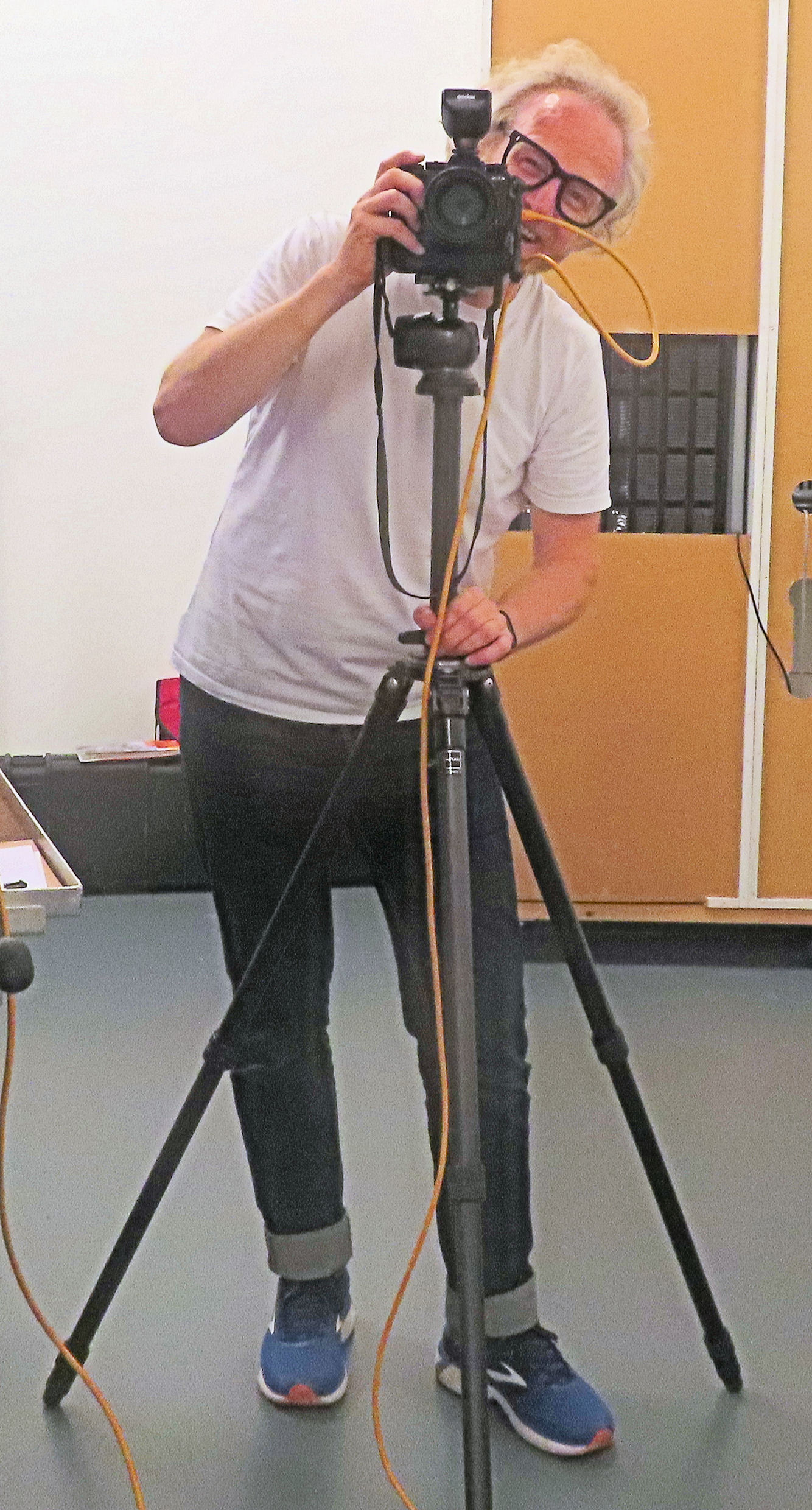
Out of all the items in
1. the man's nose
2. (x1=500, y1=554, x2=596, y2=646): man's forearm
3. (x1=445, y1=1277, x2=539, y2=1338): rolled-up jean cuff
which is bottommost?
(x1=445, y1=1277, x2=539, y2=1338): rolled-up jean cuff

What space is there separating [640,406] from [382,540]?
1955 millimetres

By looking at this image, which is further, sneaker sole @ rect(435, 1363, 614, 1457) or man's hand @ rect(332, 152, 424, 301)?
sneaker sole @ rect(435, 1363, 614, 1457)

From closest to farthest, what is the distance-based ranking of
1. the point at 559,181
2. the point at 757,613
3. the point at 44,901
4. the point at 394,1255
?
the point at 44,901
the point at 559,181
the point at 394,1255
the point at 757,613

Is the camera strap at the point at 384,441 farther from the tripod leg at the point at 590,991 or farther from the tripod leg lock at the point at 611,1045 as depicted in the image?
the tripod leg lock at the point at 611,1045

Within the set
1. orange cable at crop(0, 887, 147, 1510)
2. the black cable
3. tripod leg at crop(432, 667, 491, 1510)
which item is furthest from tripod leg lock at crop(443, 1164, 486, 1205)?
→ the black cable

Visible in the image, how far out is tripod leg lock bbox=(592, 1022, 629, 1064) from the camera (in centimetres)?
142

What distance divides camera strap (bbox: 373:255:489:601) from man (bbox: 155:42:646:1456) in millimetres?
41

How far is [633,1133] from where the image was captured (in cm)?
148

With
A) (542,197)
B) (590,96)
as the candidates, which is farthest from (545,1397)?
(590,96)

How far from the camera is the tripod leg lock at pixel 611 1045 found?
4.67 ft

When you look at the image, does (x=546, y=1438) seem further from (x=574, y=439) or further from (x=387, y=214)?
(x=387, y=214)

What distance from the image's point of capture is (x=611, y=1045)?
56.2 inches

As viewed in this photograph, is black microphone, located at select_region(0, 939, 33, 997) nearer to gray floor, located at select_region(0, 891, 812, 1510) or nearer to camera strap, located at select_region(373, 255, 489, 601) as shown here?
camera strap, located at select_region(373, 255, 489, 601)

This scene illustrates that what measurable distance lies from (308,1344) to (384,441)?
0.96m
